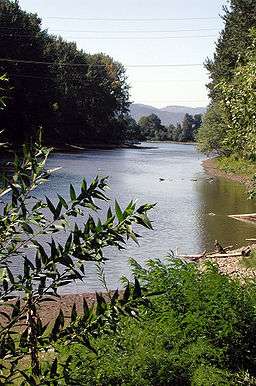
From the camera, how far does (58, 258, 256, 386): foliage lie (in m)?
Answer: 7.04

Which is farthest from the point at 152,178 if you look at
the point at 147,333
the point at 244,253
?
the point at 147,333

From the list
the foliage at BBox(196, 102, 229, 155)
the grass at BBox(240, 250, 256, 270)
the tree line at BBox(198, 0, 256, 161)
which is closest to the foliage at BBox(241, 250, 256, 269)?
the grass at BBox(240, 250, 256, 270)

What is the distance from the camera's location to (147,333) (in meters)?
7.61

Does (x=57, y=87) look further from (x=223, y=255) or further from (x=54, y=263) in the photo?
(x=54, y=263)

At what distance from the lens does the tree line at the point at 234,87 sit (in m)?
14.2

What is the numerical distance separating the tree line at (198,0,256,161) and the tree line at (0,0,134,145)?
18.5 m

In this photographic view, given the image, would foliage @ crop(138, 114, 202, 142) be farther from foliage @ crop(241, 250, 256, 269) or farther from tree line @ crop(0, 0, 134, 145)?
foliage @ crop(241, 250, 256, 269)

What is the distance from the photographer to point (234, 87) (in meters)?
14.9

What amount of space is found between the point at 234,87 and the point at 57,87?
78769 millimetres

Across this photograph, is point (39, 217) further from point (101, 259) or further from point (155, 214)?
point (155, 214)

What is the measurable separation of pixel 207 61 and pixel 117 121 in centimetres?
5723

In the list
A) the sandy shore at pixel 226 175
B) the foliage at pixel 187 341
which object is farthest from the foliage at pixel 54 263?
the sandy shore at pixel 226 175

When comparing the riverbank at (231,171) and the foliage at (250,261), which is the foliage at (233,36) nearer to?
the riverbank at (231,171)

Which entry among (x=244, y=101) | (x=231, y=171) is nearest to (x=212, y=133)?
(x=231, y=171)
